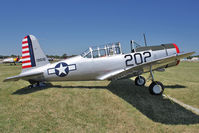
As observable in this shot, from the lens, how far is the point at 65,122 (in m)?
3.30

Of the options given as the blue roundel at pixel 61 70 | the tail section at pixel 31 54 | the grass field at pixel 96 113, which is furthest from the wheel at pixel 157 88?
the tail section at pixel 31 54

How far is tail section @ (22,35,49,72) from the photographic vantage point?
6275 mm

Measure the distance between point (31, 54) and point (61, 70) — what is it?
187 centimetres

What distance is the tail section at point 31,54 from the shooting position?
6275 mm

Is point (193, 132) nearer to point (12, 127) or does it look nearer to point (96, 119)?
point (96, 119)

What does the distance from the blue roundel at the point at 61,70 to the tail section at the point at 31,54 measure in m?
1.00

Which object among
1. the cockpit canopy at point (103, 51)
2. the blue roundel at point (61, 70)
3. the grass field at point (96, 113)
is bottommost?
the grass field at point (96, 113)

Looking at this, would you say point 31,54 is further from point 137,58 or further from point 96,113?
point 137,58

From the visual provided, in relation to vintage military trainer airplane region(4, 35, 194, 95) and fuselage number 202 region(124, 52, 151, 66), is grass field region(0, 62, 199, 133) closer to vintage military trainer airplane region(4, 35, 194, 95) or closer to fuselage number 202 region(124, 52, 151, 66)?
vintage military trainer airplane region(4, 35, 194, 95)

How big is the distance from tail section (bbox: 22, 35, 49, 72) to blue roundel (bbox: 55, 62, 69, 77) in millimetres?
1005

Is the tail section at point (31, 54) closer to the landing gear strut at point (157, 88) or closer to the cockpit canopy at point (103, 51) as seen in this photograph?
the cockpit canopy at point (103, 51)

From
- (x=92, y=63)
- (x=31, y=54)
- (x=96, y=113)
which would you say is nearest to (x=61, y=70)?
(x=92, y=63)

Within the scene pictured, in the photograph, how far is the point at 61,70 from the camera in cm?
610

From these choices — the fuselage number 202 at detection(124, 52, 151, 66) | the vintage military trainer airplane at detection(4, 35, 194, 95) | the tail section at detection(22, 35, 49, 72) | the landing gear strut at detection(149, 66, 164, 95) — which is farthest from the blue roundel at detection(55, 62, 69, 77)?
the landing gear strut at detection(149, 66, 164, 95)
